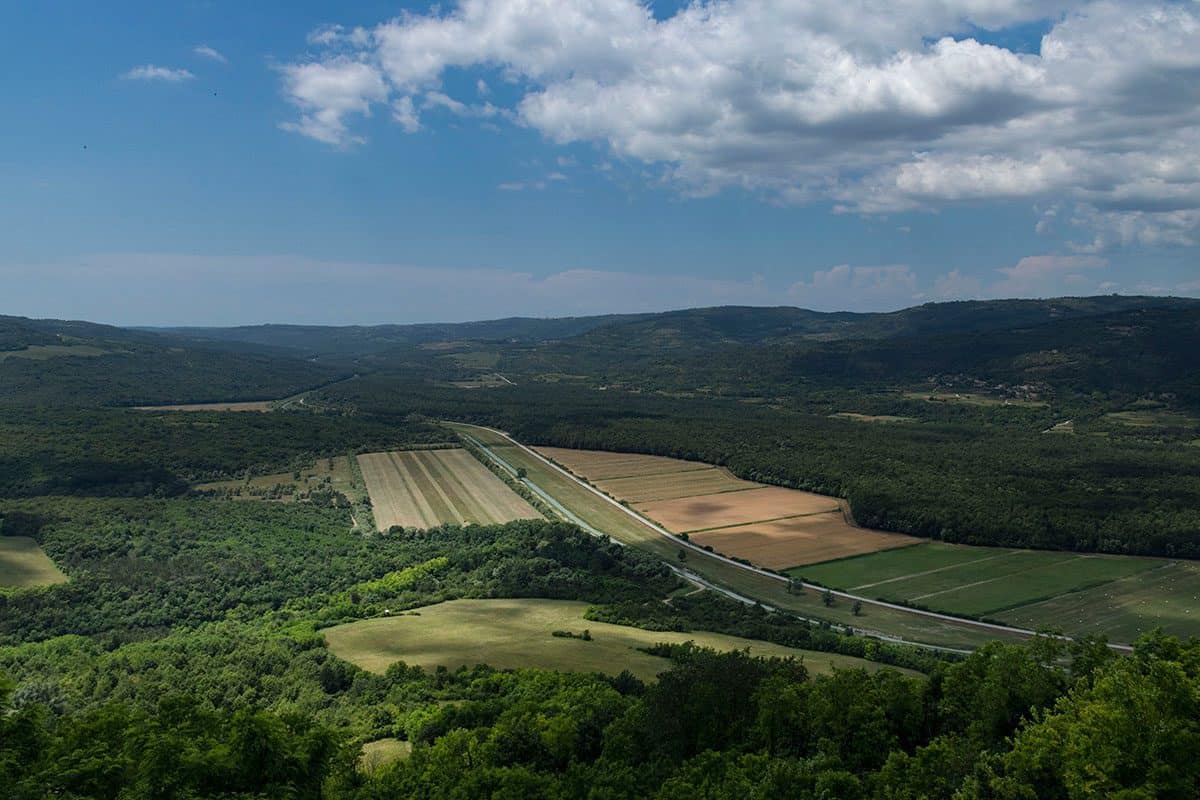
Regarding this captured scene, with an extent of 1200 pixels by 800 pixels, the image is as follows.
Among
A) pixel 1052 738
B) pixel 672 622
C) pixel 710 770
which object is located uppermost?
pixel 1052 738

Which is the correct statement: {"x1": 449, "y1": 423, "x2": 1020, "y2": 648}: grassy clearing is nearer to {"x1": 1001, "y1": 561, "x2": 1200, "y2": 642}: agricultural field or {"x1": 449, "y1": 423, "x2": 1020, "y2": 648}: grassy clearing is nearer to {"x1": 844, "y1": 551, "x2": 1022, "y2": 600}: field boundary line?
{"x1": 844, "y1": 551, "x2": 1022, "y2": 600}: field boundary line

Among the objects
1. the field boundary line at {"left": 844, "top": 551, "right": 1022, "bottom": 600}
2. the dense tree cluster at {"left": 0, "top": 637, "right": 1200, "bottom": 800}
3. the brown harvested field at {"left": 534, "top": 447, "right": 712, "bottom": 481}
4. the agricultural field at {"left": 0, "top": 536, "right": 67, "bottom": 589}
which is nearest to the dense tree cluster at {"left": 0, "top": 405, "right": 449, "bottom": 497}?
the agricultural field at {"left": 0, "top": 536, "right": 67, "bottom": 589}

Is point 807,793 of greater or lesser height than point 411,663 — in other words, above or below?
above

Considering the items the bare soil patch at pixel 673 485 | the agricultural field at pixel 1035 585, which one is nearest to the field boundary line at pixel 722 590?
the agricultural field at pixel 1035 585

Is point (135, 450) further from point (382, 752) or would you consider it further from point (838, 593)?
point (838, 593)

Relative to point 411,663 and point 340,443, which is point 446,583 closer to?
point 411,663

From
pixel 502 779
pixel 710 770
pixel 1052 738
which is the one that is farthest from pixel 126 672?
pixel 1052 738

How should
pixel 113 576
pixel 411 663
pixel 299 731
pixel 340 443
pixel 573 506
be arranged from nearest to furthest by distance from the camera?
1. pixel 299 731
2. pixel 411 663
3. pixel 113 576
4. pixel 573 506
5. pixel 340 443
